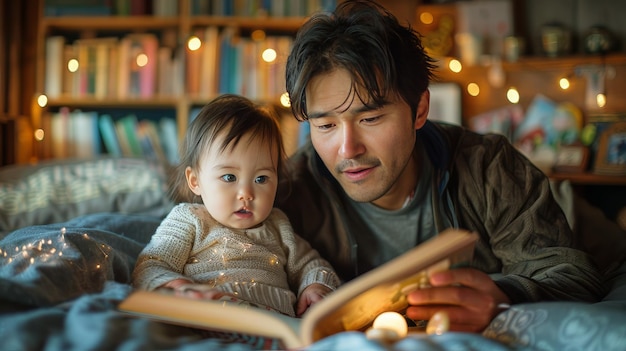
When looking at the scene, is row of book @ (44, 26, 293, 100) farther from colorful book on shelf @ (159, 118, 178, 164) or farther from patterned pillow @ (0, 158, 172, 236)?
patterned pillow @ (0, 158, 172, 236)

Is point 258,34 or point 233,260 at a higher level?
point 258,34

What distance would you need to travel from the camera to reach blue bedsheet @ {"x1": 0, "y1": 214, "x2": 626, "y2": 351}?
844 millimetres

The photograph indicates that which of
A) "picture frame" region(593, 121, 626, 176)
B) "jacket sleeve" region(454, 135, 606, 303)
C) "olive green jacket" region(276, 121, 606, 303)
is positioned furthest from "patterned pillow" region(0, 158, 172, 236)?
"picture frame" region(593, 121, 626, 176)

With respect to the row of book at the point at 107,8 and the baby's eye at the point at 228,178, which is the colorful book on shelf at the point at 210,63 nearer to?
the row of book at the point at 107,8

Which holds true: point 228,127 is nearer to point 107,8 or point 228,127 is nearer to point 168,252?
point 168,252

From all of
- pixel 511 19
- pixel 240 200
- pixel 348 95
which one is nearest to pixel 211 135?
pixel 240 200

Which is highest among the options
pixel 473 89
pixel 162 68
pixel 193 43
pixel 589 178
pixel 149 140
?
pixel 193 43

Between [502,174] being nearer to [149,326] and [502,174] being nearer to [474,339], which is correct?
[474,339]

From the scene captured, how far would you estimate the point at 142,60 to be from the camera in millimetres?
3270

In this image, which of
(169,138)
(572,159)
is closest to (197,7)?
(169,138)

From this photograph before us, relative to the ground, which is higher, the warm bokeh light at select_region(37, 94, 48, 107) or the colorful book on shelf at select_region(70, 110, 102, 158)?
the warm bokeh light at select_region(37, 94, 48, 107)

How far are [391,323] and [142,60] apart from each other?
2.55 m

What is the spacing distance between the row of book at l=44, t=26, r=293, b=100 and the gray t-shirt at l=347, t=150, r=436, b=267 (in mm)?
1712

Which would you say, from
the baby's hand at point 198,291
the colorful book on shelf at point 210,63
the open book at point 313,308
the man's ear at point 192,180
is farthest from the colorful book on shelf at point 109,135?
the open book at point 313,308
